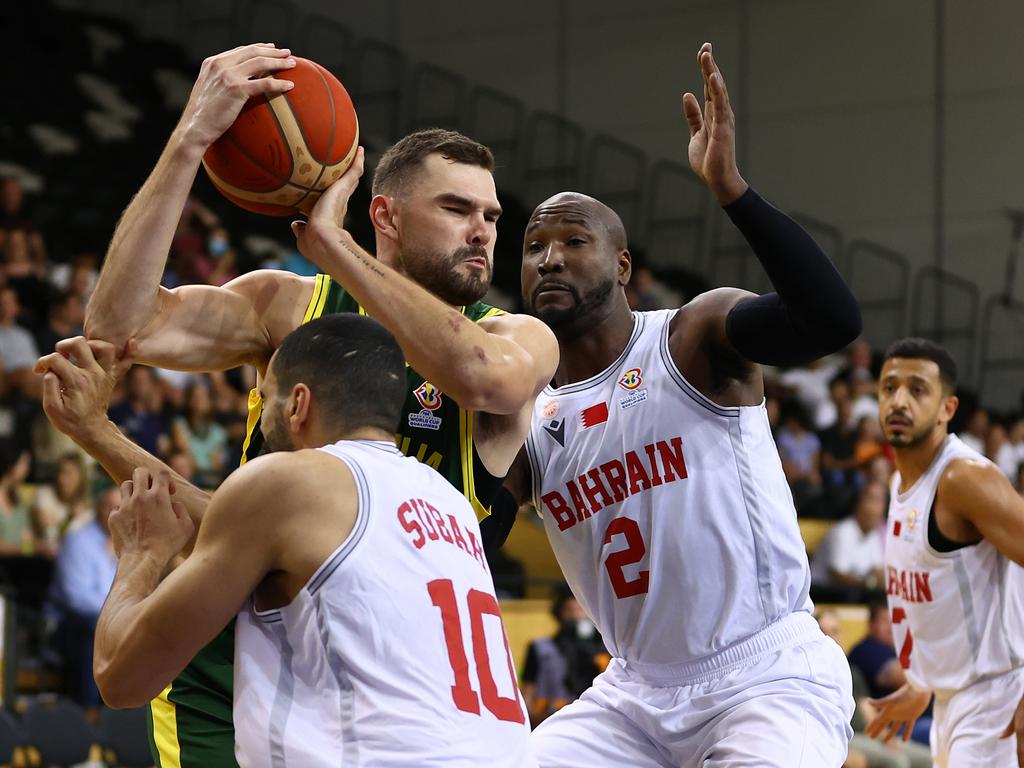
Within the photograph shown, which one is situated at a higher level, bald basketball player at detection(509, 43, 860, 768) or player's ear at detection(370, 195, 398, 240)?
player's ear at detection(370, 195, 398, 240)

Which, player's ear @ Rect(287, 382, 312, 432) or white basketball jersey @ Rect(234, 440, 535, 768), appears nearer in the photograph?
white basketball jersey @ Rect(234, 440, 535, 768)

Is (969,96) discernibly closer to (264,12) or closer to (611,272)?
(264,12)

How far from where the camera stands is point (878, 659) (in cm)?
1047

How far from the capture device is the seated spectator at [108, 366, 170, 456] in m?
11.1

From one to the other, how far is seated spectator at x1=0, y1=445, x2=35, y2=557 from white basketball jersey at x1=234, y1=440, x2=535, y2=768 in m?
7.58

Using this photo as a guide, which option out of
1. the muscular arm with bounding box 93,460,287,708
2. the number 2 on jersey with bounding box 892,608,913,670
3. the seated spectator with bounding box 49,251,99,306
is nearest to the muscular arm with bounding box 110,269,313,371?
the muscular arm with bounding box 93,460,287,708

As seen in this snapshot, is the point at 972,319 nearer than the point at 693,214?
Yes

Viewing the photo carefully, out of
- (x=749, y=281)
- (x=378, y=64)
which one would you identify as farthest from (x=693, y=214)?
(x=378, y=64)

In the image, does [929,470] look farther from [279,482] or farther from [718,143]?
[279,482]

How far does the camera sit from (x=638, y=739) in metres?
4.68

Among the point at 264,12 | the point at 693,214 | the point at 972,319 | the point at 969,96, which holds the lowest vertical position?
the point at 972,319

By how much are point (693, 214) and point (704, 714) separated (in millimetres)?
15248

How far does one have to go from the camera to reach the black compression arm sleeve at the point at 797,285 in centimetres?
407

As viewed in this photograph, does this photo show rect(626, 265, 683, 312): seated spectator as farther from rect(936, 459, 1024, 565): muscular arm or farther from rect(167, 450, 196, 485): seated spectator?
rect(936, 459, 1024, 565): muscular arm
